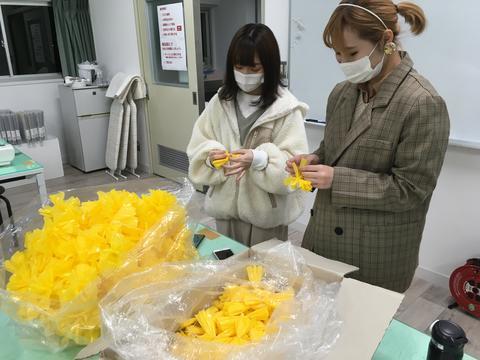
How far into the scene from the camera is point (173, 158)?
14.1 ft

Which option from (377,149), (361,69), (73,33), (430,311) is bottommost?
(430,311)

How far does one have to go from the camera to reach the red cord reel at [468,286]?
2.03 meters

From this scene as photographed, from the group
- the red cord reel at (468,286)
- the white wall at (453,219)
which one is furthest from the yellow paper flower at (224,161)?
the red cord reel at (468,286)

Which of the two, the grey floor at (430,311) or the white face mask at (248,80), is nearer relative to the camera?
the white face mask at (248,80)

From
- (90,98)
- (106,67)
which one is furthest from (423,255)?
(106,67)

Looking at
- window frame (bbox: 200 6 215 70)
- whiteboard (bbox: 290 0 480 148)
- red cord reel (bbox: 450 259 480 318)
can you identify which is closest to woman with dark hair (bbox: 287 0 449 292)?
whiteboard (bbox: 290 0 480 148)

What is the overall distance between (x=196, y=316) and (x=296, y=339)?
0.24 m

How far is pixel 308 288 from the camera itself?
2.87ft

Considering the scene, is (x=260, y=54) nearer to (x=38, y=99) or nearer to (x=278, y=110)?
(x=278, y=110)

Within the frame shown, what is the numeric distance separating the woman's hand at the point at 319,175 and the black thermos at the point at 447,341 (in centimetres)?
49

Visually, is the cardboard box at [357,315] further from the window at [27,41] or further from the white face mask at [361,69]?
the window at [27,41]

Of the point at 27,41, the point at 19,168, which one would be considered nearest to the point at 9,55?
the point at 27,41

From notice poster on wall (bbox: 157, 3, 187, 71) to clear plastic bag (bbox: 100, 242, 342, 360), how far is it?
3085 millimetres

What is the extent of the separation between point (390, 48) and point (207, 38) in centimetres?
491
